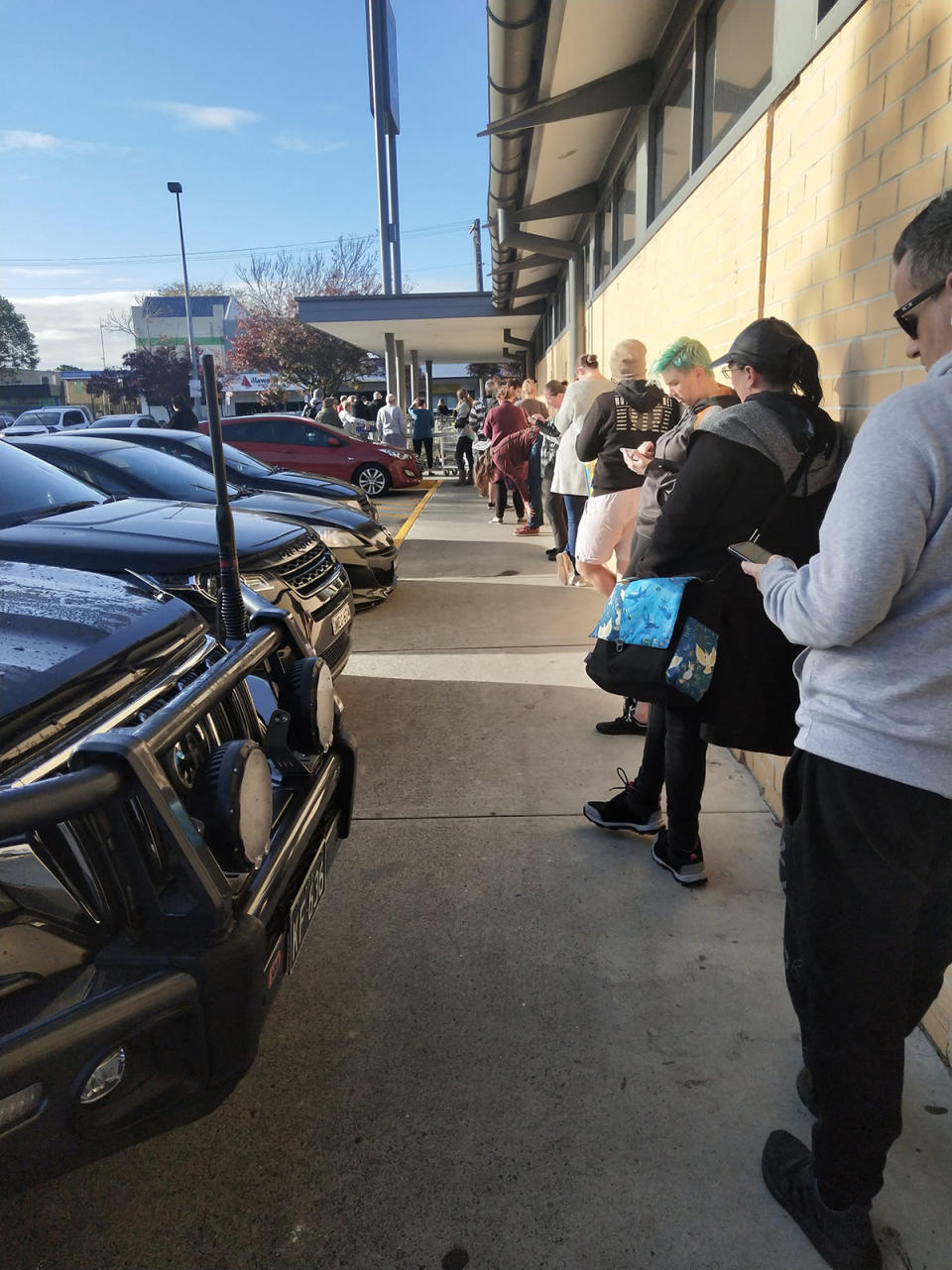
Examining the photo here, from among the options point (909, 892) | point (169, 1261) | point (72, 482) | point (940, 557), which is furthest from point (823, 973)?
point (72, 482)

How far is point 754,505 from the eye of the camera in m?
2.64

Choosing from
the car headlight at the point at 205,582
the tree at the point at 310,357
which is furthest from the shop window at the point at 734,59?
the tree at the point at 310,357

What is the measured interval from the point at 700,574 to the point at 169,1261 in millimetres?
2257

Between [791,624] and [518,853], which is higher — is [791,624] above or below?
above

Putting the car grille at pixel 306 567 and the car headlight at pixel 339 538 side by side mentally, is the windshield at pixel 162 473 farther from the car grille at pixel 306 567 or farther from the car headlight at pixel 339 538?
the car grille at pixel 306 567

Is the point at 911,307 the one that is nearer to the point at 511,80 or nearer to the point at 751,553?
the point at 751,553

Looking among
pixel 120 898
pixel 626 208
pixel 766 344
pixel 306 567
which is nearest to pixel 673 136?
pixel 626 208

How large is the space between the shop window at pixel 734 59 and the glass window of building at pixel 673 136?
0.42 metres

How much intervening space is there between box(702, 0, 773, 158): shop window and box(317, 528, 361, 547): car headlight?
3578 mm

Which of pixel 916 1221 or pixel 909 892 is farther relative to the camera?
pixel 916 1221

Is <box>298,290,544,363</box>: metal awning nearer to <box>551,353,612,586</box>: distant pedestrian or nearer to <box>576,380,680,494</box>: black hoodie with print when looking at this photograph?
<box>551,353,612,586</box>: distant pedestrian

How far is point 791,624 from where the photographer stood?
1.67 meters

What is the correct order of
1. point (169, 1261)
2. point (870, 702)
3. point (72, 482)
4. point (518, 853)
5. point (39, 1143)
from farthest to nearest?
point (72, 482) → point (518, 853) → point (169, 1261) → point (870, 702) → point (39, 1143)

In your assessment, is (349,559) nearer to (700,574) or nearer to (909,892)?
(700,574)
